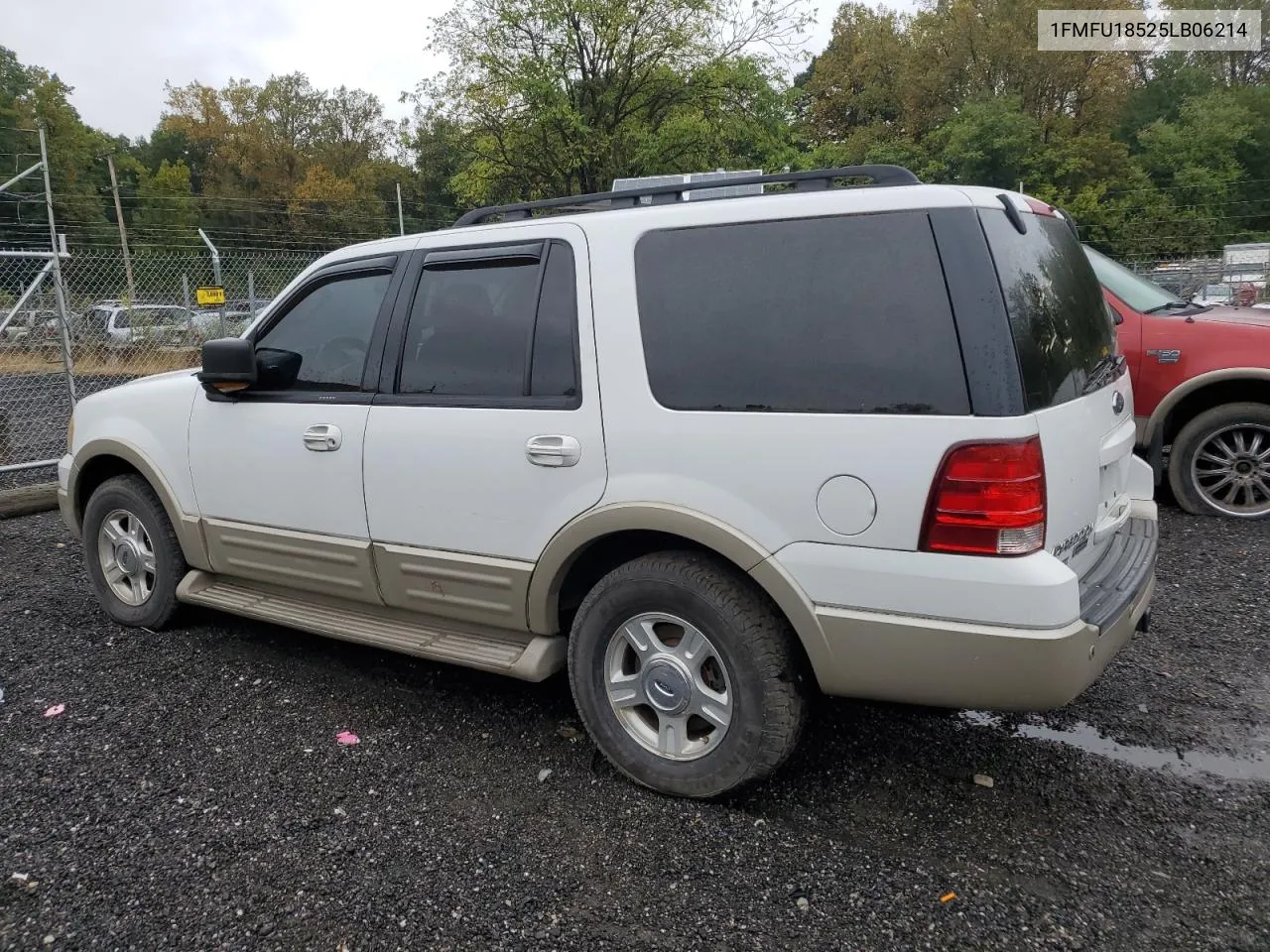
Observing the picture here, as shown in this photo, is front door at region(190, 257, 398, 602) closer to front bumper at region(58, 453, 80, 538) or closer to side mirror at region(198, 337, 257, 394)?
side mirror at region(198, 337, 257, 394)

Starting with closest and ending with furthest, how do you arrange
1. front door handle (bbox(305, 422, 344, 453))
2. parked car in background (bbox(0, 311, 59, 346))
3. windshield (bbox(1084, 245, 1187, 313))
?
front door handle (bbox(305, 422, 344, 453)), windshield (bbox(1084, 245, 1187, 313)), parked car in background (bbox(0, 311, 59, 346))

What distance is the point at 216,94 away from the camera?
63.5 m

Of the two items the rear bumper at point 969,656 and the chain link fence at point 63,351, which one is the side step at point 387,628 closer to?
the rear bumper at point 969,656

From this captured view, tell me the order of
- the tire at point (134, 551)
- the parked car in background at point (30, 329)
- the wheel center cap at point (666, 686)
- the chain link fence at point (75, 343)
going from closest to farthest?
the wheel center cap at point (666, 686) < the tire at point (134, 551) < the parked car in background at point (30, 329) < the chain link fence at point (75, 343)

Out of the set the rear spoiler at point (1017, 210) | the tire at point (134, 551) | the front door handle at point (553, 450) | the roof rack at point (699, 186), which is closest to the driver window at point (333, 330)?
the roof rack at point (699, 186)

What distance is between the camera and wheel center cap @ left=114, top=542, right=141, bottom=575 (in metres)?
4.61

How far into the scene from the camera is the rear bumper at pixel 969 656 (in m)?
2.49

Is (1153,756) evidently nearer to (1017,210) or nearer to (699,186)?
(1017,210)

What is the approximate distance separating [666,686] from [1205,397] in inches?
199

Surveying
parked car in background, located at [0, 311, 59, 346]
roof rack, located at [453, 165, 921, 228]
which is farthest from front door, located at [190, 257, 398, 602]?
parked car in background, located at [0, 311, 59, 346]

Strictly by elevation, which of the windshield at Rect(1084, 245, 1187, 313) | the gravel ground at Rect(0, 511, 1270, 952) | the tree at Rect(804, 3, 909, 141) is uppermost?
the tree at Rect(804, 3, 909, 141)

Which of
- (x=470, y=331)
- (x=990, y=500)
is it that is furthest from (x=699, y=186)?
(x=990, y=500)

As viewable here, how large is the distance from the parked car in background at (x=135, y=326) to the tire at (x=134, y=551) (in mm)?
6470

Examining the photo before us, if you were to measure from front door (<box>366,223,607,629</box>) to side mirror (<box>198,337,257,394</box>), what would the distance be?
66cm
